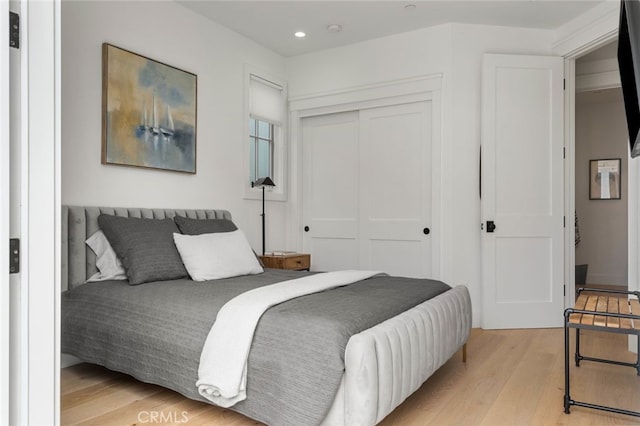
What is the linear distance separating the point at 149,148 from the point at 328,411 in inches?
96.7

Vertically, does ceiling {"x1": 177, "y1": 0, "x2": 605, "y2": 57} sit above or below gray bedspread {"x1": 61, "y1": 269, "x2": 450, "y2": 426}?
above

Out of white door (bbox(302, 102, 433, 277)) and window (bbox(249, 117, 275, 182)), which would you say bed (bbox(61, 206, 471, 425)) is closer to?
white door (bbox(302, 102, 433, 277))

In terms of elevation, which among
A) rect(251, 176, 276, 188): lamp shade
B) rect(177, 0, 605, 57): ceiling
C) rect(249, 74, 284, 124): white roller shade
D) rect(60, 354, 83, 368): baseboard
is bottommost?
rect(60, 354, 83, 368): baseboard

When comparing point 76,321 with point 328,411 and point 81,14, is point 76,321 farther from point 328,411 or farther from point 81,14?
point 81,14

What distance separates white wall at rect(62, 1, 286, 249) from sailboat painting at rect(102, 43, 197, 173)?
61 mm

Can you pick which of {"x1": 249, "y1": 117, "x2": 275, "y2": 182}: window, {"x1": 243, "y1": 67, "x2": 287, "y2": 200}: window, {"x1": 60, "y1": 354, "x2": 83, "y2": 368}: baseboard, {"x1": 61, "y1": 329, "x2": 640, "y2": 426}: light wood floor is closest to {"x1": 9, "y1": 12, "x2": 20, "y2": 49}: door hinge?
{"x1": 61, "y1": 329, "x2": 640, "y2": 426}: light wood floor

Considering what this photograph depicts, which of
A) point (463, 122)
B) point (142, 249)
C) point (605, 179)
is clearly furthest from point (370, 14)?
point (605, 179)

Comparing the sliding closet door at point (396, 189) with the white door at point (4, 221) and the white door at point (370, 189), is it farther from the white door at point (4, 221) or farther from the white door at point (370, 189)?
the white door at point (4, 221)

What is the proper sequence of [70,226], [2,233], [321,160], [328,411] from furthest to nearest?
[321,160] < [70,226] < [328,411] < [2,233]

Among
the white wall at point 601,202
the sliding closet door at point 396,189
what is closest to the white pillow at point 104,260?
the sliding closet door at point 396,189

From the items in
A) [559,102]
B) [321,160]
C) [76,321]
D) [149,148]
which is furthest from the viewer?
[321,160]

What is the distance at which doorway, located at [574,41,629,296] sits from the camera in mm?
6484

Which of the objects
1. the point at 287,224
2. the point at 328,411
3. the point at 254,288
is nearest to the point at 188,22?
the point at 287,224

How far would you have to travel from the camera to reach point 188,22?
3.88 metres
